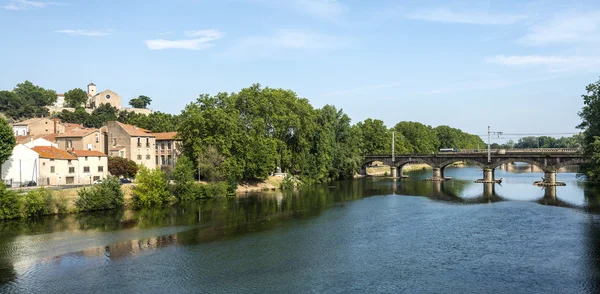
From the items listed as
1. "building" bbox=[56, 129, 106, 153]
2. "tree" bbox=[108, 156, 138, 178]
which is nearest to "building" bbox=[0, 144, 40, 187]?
"tree" bbox=[108, 156, 138, 178]

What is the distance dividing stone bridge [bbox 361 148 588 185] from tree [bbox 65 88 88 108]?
10720 cm

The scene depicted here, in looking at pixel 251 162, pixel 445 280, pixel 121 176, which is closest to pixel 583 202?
pixel 445 280

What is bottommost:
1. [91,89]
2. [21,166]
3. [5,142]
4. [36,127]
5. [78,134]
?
[21,166]

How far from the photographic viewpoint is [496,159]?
3679 inches

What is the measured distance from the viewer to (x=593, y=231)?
43.9m

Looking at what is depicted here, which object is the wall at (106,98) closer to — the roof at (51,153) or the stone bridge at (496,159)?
the stone bridge at (496,159)

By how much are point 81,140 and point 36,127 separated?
26.4 metres

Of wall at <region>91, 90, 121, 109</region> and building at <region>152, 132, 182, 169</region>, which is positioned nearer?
building at <region>152, 132, 182, 169</region>

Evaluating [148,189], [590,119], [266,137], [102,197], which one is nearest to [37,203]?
[102,197]

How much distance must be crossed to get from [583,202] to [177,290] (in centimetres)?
5472

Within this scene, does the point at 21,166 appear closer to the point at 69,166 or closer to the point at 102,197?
the point at 69,166

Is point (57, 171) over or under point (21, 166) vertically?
under

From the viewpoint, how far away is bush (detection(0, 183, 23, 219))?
51125mm

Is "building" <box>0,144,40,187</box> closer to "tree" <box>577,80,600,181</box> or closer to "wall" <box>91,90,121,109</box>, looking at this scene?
"tree" <box>577,80,600,181</box>
